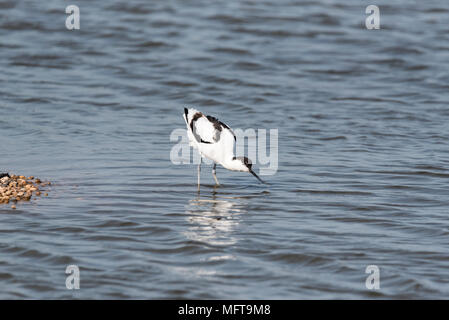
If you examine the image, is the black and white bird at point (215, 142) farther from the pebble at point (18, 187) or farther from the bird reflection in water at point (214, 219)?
the pebble at point (18, 187)

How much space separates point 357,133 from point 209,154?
11.4 ft

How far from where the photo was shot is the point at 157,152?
1042 cm

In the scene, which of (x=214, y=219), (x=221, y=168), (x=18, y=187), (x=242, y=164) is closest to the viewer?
(x=214, y=219)

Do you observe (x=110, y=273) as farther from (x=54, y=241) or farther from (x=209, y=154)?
(x=209, y=154)

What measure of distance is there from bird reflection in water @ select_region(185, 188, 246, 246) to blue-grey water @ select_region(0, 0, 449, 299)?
34 mm

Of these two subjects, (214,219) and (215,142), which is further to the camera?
(215,142)

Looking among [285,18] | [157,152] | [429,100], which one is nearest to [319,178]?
[157,152]

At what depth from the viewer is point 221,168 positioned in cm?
1025

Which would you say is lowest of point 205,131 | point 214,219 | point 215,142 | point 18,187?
point 214,219

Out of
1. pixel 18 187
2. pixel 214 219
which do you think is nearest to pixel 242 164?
pixel 214 219

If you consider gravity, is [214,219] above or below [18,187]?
below

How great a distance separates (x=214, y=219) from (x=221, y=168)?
2.47m

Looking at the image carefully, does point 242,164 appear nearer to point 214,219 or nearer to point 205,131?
point 205,131

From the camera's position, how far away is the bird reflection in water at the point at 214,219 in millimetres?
7125
